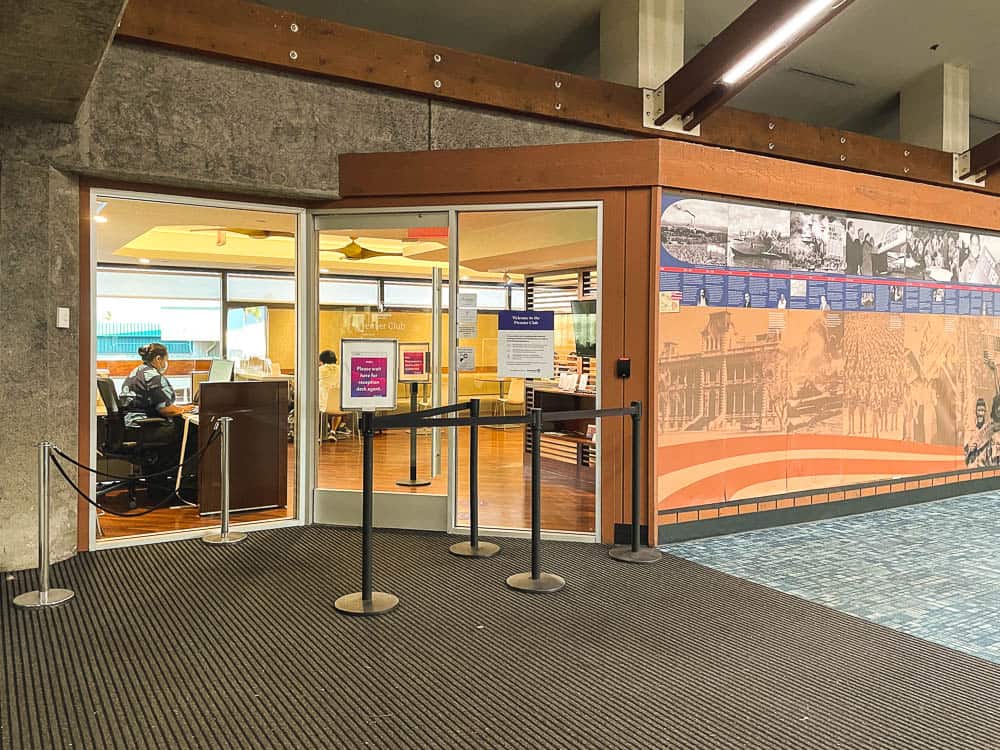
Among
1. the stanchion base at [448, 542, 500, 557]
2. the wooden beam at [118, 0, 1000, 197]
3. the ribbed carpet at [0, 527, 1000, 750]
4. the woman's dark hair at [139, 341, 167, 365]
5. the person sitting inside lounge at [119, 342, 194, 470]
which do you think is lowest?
the ribbed carpet at [0, 527, 1000, 750]

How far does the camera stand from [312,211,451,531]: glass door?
5.86 metres

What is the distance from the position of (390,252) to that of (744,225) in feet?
8.72

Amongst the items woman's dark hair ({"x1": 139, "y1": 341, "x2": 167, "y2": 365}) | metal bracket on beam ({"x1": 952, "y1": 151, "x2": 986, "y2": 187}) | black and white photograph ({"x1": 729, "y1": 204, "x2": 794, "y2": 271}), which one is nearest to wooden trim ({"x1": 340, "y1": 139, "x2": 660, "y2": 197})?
black and white photograph ({"x1": 729, "y1": 204, "x2": 794, "y2": 271})

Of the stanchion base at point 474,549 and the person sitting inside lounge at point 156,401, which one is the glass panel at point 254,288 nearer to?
the person sitting inside lounge at point 156,401

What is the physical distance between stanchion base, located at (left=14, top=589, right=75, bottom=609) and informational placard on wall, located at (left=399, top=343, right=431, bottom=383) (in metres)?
2.60

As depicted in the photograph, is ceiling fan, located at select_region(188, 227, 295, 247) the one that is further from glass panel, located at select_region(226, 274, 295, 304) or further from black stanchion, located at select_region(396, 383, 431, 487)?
black stanchion, located at select_region(396, 383, 431, 487)

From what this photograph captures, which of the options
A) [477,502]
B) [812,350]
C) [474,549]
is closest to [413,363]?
[477,502]

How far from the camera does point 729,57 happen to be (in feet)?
20.6

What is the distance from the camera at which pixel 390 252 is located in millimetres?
5949

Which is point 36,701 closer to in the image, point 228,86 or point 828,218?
point 228,86

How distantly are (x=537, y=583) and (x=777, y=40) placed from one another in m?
4.48

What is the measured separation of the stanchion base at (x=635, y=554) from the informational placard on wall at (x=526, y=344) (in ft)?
4.36

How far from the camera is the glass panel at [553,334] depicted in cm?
571

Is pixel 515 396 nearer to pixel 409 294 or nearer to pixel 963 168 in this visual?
pixel 409 294
